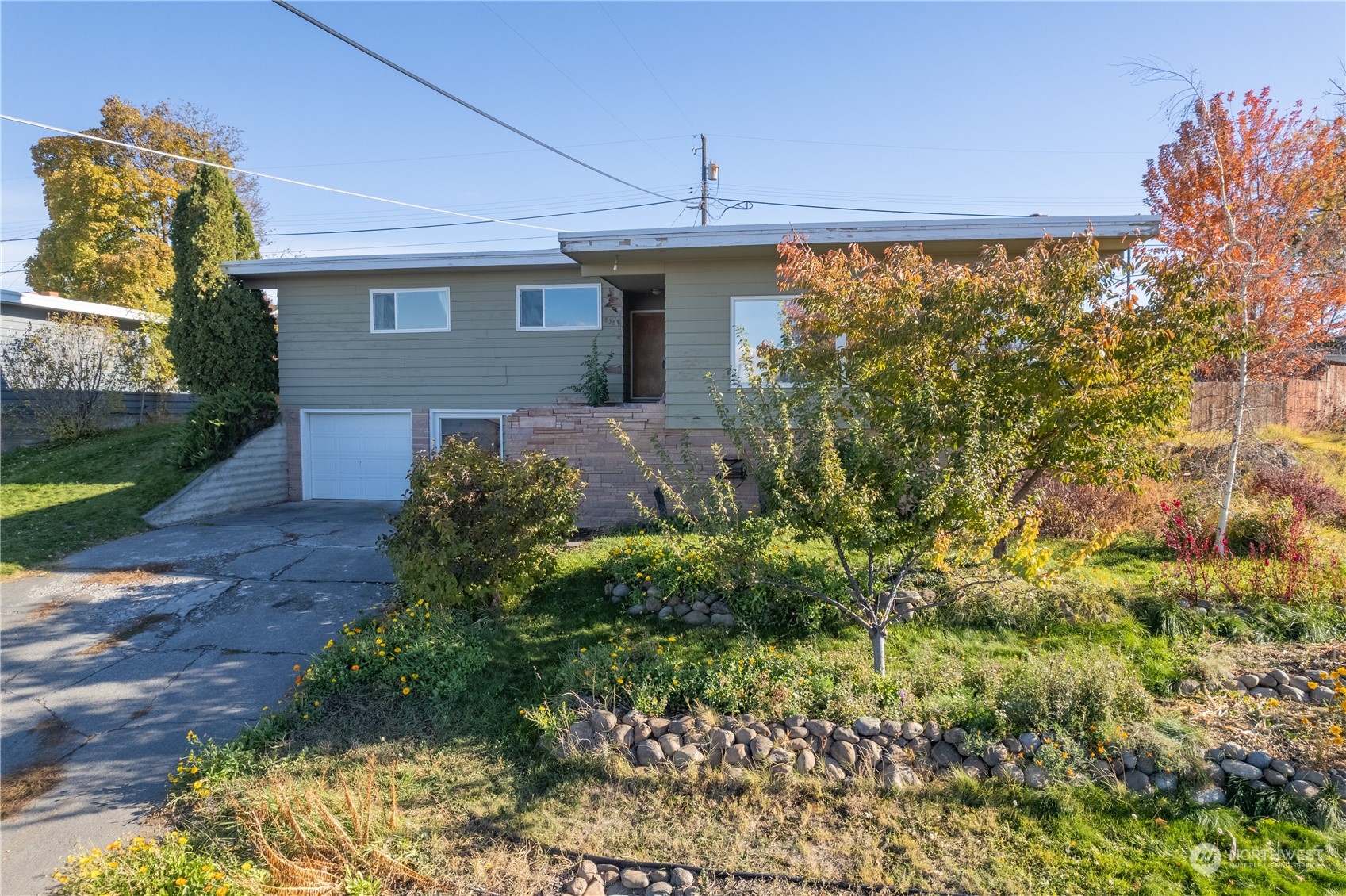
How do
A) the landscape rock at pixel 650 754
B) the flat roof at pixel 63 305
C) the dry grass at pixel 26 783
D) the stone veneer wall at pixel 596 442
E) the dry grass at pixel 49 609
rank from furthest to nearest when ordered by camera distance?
the flat roof at pixel 63 305 → the stone veneer wall at pixel 596 442 → the dry grass at pixel 49 609 → the landscape rock at pixel 650 754 → the dry grass at pixel 26 783

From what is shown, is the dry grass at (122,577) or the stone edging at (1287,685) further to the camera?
the dry grass at (122,577)

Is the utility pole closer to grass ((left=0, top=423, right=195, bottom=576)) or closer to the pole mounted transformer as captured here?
the pole mounted transformer

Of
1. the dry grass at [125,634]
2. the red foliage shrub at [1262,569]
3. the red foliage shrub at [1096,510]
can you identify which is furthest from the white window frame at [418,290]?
the red foliage shrub at [1262,569]

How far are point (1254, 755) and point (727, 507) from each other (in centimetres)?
340

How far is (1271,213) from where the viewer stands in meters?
9.52

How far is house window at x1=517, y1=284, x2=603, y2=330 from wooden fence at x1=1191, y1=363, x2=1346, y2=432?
9797 millimetres

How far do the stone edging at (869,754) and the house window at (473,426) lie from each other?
341 inches

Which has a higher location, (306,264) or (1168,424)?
(306,264)

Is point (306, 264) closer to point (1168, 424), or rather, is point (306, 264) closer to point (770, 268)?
point (770, 268)

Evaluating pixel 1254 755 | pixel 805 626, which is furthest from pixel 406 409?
pixel 1254 755

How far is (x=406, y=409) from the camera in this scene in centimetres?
1299

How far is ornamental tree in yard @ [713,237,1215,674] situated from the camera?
4551mm

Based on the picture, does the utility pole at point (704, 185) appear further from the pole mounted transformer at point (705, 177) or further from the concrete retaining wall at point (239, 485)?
the concrete retaining wall at point (239, 485)

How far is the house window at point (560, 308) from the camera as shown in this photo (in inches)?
482
